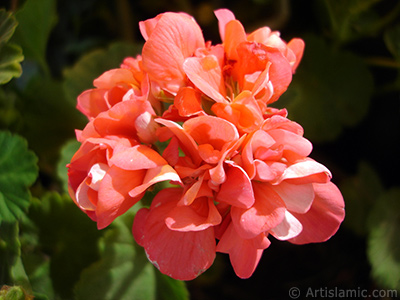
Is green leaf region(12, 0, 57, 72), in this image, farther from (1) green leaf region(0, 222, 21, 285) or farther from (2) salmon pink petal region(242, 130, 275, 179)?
(2) salmon pink petal region(242, 130, 275, 179)

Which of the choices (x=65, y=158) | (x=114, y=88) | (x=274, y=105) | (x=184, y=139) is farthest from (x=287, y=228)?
(x=65, y=158)

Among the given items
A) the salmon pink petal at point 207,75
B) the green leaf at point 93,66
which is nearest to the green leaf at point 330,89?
the green leaf at point 93,66

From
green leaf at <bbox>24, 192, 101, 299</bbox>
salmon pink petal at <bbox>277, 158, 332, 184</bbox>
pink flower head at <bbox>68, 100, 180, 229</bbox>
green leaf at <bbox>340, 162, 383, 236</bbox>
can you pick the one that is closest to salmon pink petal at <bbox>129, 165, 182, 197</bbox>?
pink flower head at <bbox>68, 100, 180, 229</bbox>

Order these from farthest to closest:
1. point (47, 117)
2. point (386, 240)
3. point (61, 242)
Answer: point (47, 117) < point (386, 240) < point (61, 242)

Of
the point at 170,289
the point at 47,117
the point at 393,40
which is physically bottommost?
the point at 170,289

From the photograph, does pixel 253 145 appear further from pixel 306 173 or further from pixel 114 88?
pixel 114 88

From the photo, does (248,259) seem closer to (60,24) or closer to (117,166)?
(117,166)

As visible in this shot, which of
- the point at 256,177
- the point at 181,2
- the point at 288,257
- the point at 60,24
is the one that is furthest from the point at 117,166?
the point at 60,24
